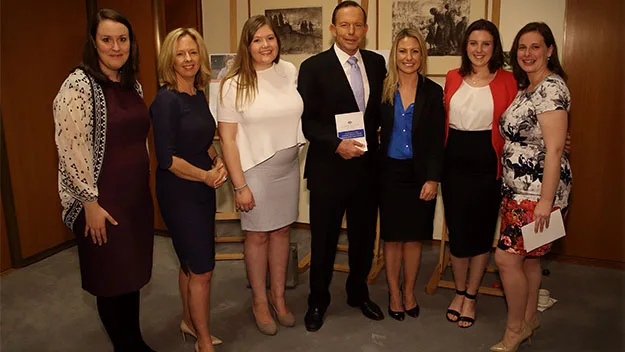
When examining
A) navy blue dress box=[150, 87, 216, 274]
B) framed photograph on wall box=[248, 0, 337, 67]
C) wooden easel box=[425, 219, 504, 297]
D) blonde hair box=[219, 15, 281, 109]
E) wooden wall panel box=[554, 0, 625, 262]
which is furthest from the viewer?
framed photograph on wall box=[248, 0, 337, 67]

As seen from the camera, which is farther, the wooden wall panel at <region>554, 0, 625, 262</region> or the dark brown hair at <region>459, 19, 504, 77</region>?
the wooden wall panel at <region>554, 0, 625, 262</region>

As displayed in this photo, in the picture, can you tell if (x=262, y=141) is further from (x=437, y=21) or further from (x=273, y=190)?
(x=437, y=21)

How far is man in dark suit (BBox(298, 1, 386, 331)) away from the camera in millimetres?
2676

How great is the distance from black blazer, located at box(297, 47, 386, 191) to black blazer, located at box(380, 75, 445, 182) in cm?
10

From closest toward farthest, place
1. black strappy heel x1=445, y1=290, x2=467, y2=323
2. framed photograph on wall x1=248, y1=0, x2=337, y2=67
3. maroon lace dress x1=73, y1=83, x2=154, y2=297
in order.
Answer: maroon lace dress x1=73, y1=83, x2=154, y2=297 → black strappy heel x1=445, y1=290, x2=467, y2=323 → framed photograph on wall x1=248, y1=0, x2=337, y2=67

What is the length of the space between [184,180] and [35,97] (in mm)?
2290

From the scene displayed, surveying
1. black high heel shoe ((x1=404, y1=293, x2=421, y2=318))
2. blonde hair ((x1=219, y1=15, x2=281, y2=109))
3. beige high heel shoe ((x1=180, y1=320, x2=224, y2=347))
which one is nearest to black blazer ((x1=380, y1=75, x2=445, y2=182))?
blonde hair ((x1=219, y1=15, x2=281, y2=109))

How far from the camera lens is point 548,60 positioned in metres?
2.41

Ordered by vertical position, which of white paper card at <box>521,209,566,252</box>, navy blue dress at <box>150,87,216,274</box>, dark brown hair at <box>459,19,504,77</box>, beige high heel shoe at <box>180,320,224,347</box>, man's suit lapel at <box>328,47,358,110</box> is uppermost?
dark brown hair at <box>459,19,504,77</box>

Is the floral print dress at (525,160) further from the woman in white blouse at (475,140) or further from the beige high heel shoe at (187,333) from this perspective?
the beige high heel shoe at (187,333)

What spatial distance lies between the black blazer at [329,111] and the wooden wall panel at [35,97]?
2.34 meters

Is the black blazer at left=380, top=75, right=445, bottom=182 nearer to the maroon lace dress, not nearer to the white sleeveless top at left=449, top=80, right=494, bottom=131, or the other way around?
the white sleeveless top at left=449, top=80, right=494, bottom=131

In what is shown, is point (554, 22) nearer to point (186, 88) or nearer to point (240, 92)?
point (240, 92)

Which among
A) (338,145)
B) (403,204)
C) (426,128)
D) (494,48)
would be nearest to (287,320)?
(403,204)
